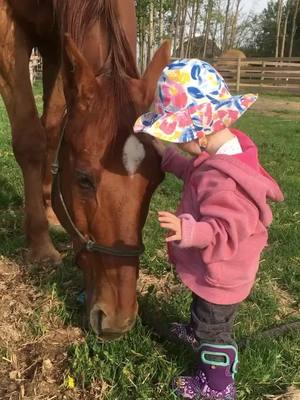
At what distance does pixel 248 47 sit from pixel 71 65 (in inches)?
2189

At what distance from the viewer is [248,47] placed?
179 feet

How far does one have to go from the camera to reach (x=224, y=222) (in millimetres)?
1896

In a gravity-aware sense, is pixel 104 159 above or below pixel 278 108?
above

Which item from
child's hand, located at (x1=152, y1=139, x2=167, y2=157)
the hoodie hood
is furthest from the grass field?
child's hand, located at (x1=152, y1=139, x2=167, y2=157)

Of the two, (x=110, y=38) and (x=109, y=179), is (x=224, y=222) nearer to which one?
(x=109, y=179)

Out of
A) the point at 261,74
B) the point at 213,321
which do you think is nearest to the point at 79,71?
the point at 213,321

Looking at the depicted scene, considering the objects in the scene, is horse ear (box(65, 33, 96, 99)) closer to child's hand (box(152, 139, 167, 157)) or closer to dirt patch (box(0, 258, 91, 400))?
child's hand (box(152, 139, 167, 157))

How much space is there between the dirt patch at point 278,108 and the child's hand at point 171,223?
13.2m

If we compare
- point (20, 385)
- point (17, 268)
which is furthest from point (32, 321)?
point (17, 268)

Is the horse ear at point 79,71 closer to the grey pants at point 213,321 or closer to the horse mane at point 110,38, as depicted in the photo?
the horse mane at point 110,38

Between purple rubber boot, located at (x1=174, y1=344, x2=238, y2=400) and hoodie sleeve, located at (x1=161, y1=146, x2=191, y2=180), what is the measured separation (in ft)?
2.39

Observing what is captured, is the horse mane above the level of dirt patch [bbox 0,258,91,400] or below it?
above

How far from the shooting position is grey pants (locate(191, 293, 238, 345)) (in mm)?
2070

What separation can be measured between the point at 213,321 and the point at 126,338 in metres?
0.52
